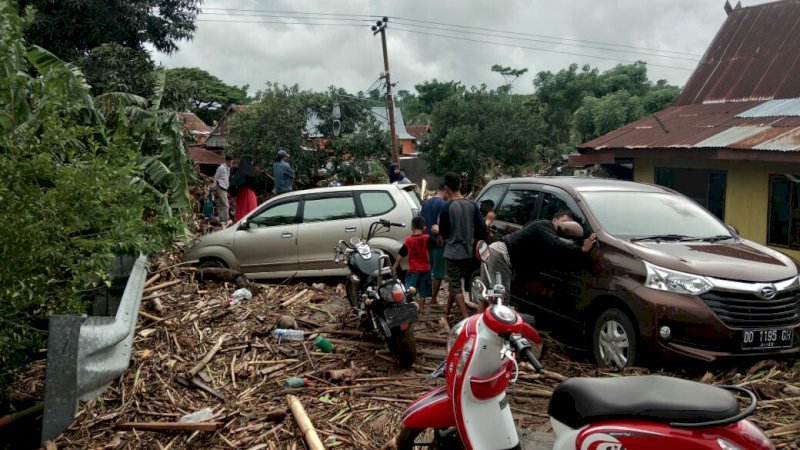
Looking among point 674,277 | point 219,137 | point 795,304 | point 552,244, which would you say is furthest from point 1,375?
point 219,137

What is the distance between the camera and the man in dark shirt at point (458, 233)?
737 centimetres

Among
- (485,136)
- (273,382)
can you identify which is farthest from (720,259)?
(485,136)

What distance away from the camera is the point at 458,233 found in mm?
7387

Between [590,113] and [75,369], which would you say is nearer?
[75,369]

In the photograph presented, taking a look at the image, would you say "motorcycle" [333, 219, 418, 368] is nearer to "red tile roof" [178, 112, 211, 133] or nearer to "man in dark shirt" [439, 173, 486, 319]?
"man in dark shirt" [439, 173, 486, 319]

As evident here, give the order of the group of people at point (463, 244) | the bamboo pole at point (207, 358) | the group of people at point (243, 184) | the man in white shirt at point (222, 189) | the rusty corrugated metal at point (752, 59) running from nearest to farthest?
the bamboo pole at point (207, 358)
the group of people at point (463, 244)
the group of people at point (243, 184)
the man in white shirt at point (222, 189)
the rusty corrugated metal at point (752, 59)

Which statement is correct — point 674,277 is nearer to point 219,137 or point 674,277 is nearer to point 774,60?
point 774,60

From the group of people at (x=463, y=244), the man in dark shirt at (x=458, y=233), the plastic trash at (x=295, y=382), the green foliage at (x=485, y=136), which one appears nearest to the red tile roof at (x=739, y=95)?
the group of people at (x=463, y=244)

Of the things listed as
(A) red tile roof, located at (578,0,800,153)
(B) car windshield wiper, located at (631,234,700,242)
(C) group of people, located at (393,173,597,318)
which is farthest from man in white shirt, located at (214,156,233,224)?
(A) red tile roof, located at (578,0,800,153)

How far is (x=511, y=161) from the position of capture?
107ft

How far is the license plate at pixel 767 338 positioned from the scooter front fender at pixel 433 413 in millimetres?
3081

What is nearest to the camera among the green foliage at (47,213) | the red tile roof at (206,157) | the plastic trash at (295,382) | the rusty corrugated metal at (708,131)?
the green foliage at (47,213)

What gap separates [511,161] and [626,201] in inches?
1028

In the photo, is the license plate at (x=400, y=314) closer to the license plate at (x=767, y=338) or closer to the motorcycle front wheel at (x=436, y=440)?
the motorcycle front wheel at (x=436, y=440)
